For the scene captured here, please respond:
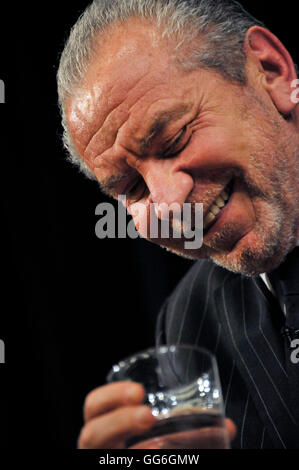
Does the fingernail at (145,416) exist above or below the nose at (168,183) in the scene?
below

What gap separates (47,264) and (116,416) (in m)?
2.03

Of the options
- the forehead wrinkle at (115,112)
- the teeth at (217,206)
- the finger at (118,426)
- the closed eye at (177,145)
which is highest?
the forehead wrinkle at (115,112)

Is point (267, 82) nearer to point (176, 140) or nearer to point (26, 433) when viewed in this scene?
point (176, 140)

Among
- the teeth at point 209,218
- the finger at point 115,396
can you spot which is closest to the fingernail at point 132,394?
the finger at point 115,396

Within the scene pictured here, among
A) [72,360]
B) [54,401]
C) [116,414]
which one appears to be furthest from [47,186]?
[116,414]

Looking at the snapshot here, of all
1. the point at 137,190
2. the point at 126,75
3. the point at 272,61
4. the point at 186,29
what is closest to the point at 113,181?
the point at 137,190

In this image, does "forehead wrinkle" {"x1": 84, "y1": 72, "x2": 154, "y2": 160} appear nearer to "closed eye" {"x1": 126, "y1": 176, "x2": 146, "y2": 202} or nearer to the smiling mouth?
"closed eye" {"x1": 126, "y1": 176, "x2": 146, "y2": 202}

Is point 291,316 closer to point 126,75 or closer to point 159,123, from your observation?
point 159,123

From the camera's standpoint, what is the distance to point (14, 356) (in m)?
2.76

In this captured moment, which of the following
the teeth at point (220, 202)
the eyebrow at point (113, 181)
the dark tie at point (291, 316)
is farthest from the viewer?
the eyebrow at point (113, 181)

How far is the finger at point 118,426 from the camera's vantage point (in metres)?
0.91

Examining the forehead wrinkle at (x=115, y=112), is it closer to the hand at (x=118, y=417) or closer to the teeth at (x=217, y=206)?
the teeth at (x=217, y=206)

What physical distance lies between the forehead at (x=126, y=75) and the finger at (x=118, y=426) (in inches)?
39.3

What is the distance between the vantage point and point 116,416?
93 cm
